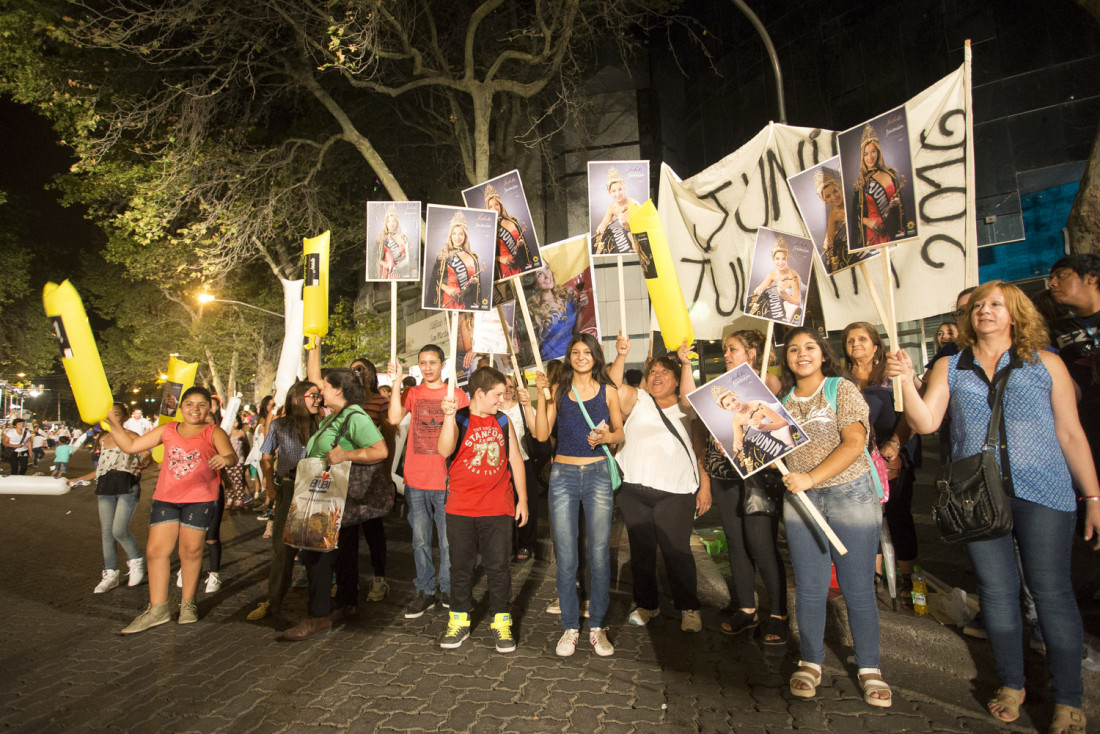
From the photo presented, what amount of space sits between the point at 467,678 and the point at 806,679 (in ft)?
6.12

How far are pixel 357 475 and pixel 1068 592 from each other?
431 centimetres

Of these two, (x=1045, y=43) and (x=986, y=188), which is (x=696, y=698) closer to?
(x=986, y=188)

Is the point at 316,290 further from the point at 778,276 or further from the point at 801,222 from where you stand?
the point at 801,222

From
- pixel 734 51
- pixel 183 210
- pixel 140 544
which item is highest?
pixel 734 51

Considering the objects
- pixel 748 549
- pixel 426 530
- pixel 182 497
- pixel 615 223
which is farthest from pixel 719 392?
pixel 182 497

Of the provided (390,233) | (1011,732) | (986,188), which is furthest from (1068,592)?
(986,188)

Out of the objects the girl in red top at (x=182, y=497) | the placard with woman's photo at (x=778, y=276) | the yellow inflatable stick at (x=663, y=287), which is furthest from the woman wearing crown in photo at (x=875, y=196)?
the girl in red top at (x=182, y=497)

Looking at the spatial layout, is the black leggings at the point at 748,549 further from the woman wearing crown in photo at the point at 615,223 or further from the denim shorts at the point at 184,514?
the denim shorts at the point at 184,514

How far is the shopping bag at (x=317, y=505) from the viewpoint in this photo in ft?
14.8

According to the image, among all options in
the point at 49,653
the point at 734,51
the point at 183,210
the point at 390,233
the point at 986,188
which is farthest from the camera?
the point at 734,51

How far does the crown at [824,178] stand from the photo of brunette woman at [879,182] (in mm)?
820

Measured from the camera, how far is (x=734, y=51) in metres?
16.4

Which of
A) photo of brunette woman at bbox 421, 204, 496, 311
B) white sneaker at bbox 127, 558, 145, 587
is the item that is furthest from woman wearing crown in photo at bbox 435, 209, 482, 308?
white sneaker at bbox 127, 558, 145, 587

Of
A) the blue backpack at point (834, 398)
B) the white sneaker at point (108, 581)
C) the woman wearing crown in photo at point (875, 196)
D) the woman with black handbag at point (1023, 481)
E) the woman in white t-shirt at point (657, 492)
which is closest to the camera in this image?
the woman with black handbag at point (1023, 481)
